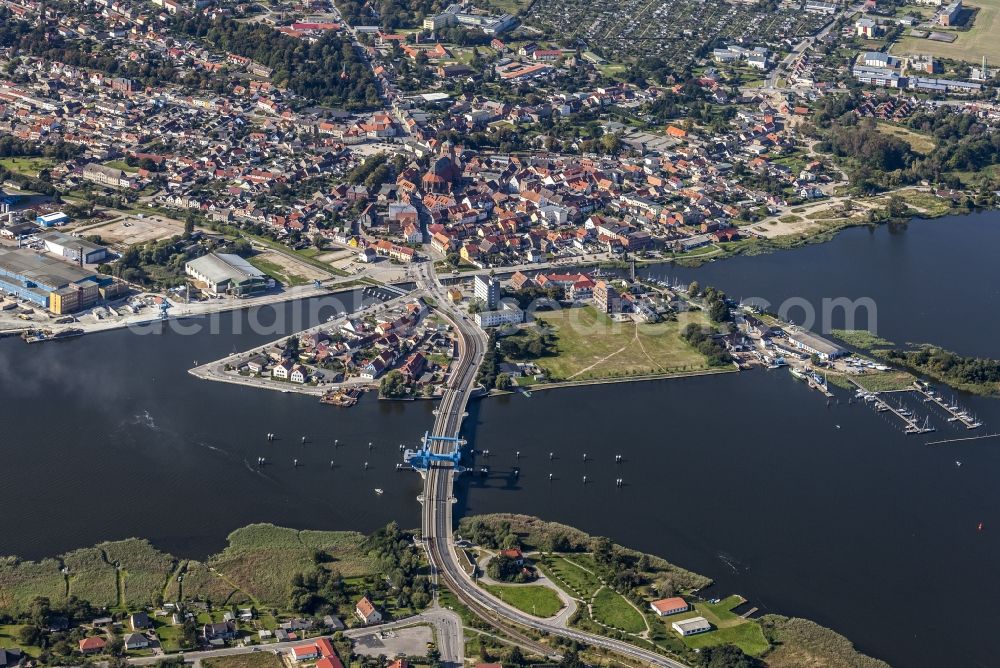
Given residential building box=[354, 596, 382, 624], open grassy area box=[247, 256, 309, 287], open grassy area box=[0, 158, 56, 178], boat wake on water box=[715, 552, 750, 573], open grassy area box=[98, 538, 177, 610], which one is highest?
open grassy area box=[0, 158, 56, 178]

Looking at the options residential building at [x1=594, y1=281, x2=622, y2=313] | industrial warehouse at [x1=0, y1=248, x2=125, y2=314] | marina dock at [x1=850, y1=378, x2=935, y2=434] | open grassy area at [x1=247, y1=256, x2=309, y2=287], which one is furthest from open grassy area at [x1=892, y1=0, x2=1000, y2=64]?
industrial warehouse at [x1=0, y1=248, x2=125, y2=314]

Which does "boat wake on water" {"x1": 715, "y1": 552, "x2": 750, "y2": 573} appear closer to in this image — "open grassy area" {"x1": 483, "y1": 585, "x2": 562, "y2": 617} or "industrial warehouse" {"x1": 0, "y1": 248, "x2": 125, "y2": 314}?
"open grassy area" {"x1": 483, "y1": 585, "x2": 562, "y2": 617}

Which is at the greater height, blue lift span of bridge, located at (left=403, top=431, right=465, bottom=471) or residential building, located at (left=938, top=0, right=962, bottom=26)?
residential building, located at (left=938, top=0, right=962, bottom=26)

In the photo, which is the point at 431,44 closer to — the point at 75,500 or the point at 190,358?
the point at 190,358

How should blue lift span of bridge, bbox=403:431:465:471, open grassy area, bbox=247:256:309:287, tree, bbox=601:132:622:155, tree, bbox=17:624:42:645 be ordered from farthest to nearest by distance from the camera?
tree, bbox=601:132:622:155, open grassy area, bbox=247:256:309:287, blue lift span of bridge, bbox=403:431:465:471, tree, bbox=17:624:42:645

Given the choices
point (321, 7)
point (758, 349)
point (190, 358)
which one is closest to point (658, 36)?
point (321, 7)

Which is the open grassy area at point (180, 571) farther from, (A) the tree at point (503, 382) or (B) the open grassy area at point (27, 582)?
(A) the tree at point (503, 382)

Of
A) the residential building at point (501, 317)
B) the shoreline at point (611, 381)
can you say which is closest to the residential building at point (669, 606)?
the shoreline at point (611, 381)

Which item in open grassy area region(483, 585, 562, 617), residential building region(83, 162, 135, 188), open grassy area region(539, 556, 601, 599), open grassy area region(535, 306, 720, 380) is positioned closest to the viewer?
open grassy area region(483, 585, 562, 617)
